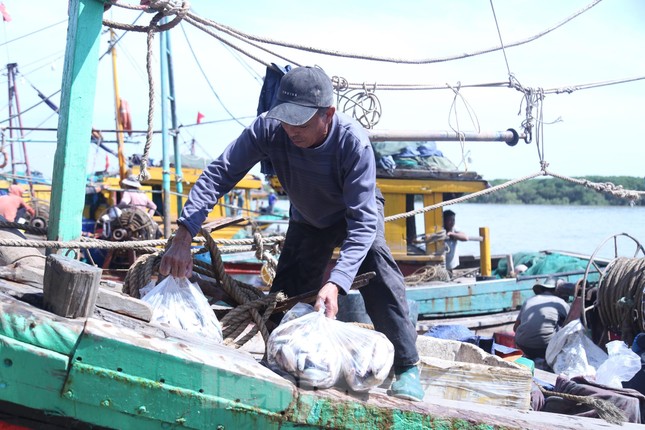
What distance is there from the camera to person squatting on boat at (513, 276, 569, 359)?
23.0ft

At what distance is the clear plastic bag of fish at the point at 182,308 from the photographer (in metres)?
3.13

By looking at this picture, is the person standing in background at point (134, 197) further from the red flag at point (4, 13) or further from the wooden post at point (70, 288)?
the wooden post at point (70, 288)

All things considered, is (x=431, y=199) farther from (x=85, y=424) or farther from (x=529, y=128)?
(x=85, y=424)

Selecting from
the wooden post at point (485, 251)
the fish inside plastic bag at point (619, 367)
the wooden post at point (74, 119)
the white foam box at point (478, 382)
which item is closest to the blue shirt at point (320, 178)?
the wooden post at point (74, 119)

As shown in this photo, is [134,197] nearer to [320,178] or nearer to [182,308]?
[182,308]

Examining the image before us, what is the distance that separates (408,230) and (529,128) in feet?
16.4

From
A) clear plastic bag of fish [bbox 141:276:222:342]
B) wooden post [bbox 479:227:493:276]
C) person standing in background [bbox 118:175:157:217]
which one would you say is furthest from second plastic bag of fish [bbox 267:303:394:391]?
person standing in background [bbox 118:175:157:217]

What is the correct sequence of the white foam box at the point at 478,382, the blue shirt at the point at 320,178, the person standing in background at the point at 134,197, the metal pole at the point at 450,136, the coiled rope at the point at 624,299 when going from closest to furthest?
the blue shirt at the point at 320,178 < the white foam box at the point at 478,382 < the coiled rope at the point at 624,299 < the metal pole at the point at 450,136 < the person standing in background at the point at 134,197

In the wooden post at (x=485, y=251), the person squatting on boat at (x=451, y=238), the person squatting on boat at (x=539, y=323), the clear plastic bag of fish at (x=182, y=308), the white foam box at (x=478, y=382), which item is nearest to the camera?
the clear plastic bag of fish at (x=182, y=308)

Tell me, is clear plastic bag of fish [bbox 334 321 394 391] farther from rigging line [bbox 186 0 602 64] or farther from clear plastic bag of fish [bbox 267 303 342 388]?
rigging line [bbox 186 0 602 64]

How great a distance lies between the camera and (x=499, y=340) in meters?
8.96

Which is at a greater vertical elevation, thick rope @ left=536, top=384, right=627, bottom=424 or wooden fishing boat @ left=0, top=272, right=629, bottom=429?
wooden fishing boat @ left=0, top=272, right=629, bottom=429

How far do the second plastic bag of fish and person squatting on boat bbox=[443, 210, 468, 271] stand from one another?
9.24 meters

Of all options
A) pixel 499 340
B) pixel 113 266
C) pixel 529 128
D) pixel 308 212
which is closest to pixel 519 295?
pixel 499 340
